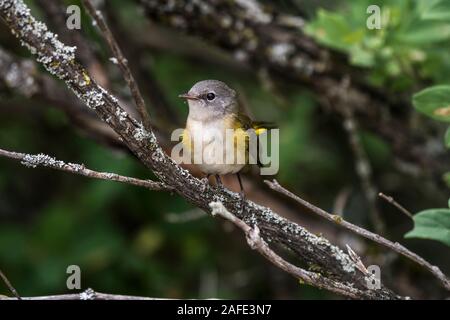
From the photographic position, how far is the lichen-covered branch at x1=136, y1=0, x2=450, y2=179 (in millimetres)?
3176

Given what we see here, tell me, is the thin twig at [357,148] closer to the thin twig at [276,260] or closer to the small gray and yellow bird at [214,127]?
the small gray and yellow bird at [214,127]

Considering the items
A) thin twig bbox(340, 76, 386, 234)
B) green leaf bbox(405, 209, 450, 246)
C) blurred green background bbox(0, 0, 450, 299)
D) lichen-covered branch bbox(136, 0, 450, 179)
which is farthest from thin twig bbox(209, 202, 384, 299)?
lichen-covered branch bbox(136, 0, 450, 179)

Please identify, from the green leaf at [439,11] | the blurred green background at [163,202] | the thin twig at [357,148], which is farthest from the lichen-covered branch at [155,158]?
the blurred green background at [163,202]

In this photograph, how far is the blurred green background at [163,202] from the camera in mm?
3607

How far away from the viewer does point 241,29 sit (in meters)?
3.23

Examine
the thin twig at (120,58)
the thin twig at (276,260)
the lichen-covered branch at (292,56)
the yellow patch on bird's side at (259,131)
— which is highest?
the lichen-covered branch at (292,56)

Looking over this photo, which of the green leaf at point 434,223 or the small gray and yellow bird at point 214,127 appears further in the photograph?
the small gray and yellow bird at point 214,127

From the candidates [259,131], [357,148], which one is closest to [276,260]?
[259,131]

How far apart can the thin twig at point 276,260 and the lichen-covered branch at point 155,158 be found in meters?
0.08

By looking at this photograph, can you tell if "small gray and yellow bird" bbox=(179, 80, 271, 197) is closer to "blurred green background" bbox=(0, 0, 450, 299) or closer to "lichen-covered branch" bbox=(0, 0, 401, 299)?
"lichen-covered branch" bbox=(0, 0, 401, 299)

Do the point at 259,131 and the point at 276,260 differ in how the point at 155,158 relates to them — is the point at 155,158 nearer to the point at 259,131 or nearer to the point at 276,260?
the point at 276,260

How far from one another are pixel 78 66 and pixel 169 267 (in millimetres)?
2531
